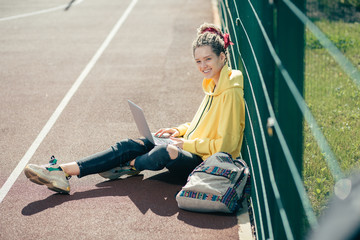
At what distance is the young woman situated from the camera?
4773 millimetres

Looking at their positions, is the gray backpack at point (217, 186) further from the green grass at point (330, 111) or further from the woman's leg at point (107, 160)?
the woman's leg at point (107, 160)

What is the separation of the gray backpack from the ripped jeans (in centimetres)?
33

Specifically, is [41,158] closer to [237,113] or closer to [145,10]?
[237,113]

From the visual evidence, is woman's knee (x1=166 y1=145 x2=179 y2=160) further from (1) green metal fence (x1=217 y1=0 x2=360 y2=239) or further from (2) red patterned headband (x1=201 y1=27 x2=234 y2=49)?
(1) green metal fence (x1=217 y1=0 x2=360 y2=239)

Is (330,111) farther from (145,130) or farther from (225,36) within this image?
(145,130)

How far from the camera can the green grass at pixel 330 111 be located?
4996 millimetres

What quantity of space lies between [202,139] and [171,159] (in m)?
0.33

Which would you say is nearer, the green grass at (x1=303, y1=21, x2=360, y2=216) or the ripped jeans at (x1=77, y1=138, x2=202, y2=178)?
the ripped jeans at (x1=77, y1=138, x2=202, y2=178)

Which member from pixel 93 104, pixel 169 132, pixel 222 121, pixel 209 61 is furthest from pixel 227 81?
pixel 93 104

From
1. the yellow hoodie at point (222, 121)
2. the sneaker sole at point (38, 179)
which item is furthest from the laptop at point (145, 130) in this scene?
the sneaker sole at point (38, 179)

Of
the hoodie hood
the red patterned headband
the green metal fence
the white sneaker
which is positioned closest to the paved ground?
the white sneaker

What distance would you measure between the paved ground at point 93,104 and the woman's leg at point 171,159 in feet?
0.94

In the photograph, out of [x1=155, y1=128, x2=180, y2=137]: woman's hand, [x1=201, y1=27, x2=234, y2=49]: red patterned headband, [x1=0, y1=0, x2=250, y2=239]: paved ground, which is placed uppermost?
[x1=201, y1=27, x2=234, y2=49]: red patterned headband

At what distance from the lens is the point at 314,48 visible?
906cm
